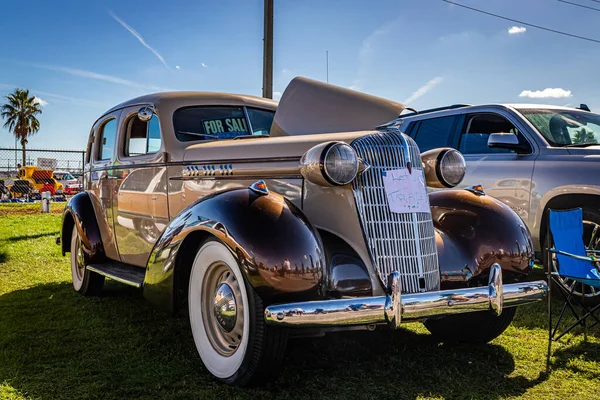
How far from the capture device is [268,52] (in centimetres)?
956

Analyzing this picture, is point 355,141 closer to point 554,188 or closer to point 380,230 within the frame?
point 380,230

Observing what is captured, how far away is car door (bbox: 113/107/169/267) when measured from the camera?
4.23m

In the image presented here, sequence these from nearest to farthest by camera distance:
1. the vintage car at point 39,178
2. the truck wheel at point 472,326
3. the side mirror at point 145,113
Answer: the truck wheel at point 472,326 < the side mirror at point 145,113 < the vintage car at point 39,178

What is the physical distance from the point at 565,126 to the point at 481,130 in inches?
33.1

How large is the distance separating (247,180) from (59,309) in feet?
8.16

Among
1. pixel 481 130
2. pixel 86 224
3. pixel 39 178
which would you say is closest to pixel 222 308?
pixel 86 224

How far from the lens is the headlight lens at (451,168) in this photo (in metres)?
3.56

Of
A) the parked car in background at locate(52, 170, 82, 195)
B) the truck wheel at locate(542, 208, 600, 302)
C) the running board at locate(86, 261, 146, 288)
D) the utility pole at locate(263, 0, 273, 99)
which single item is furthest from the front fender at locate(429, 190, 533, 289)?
the parked car in background at locate(52, 170, 82, 195)

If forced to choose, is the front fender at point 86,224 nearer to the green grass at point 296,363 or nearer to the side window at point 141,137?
the green grass at point 296,363

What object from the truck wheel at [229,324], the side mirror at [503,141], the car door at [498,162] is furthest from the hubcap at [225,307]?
the car door at [498,162]

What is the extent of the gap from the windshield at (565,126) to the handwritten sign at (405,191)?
288cm

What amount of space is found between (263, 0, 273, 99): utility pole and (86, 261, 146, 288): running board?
5.35 m

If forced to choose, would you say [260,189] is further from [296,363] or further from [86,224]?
[86,224]

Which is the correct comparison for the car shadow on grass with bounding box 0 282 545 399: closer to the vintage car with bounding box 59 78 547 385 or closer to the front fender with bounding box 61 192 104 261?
the vintage car with bounding box 59 78 547 385
